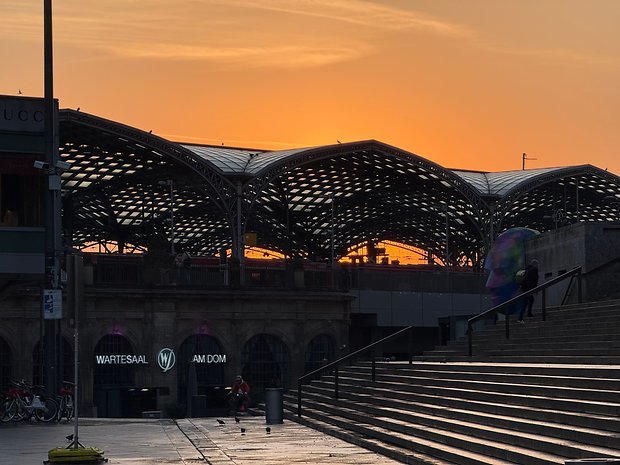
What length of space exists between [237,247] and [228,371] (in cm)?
1172

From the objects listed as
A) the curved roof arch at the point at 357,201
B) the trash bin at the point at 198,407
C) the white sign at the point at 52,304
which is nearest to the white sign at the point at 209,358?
the trash bin at the point at 198,407

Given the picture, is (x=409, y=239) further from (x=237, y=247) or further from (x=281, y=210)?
(x=237, y=247)

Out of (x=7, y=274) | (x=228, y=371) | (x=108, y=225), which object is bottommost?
(x=228, y=371)

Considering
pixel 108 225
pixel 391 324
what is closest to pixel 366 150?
pixel 391 324

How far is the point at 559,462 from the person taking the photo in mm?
17797

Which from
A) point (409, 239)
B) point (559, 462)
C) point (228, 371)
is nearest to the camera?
point (559, 462)

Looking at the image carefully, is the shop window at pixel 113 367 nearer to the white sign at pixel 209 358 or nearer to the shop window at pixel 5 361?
the white sign at pixel 209 358

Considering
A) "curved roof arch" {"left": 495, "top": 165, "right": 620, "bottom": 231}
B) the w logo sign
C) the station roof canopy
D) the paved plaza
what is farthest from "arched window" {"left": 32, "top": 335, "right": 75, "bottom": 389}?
"curved roof arch" {"left": 495, "top": 165, "right": 620, "bottom": 231}

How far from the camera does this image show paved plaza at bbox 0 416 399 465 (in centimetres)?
2412

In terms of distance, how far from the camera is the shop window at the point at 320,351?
247 ft

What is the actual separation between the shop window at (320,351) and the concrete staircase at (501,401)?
1398 inches

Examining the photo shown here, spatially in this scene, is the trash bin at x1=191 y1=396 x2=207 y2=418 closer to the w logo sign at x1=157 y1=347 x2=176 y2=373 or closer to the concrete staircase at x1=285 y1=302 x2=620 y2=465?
the w logo sign at x1=157 y1=347 x2=176 y2=373

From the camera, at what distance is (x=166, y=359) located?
227ft

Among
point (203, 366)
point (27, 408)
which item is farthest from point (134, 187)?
point (27, 408)
